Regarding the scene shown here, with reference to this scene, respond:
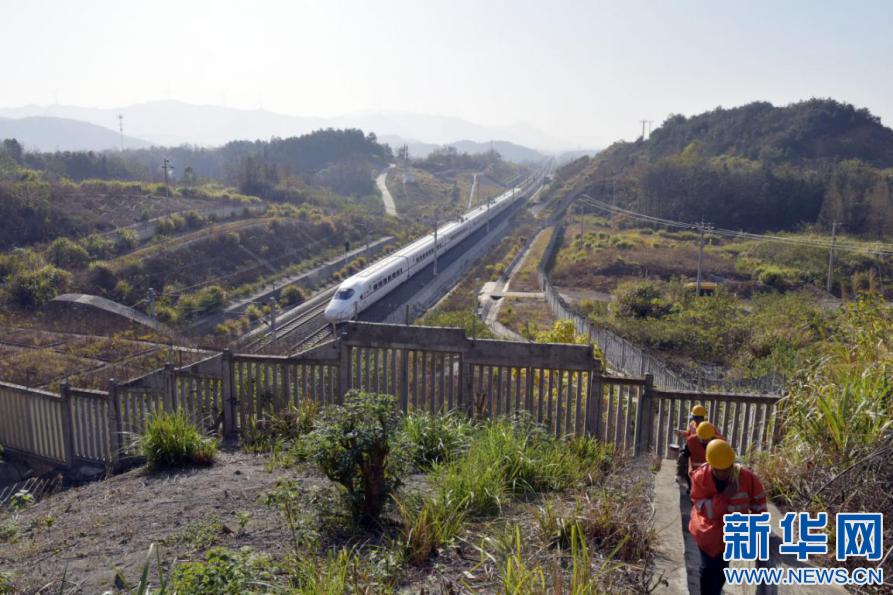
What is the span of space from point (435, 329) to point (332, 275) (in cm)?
2988

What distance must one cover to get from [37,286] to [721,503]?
89.0 feet

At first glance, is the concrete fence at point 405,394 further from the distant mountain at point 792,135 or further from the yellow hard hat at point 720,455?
the distant mountain at point 792,135

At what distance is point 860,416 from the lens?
4.45 metres

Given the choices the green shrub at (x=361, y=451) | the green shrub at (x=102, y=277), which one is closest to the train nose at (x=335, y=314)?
the green shrub at (x=102, y=277)

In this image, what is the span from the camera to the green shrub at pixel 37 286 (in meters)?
23.5

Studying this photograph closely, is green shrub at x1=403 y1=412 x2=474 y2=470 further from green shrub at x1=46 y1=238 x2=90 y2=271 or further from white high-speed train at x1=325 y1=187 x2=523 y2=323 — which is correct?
green shrub at x1=46 y1=238 x2=90 y2=271

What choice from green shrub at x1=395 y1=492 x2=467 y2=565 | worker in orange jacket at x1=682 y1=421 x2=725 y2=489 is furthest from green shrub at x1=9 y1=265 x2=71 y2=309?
worker in orange jacket at x1=682 y1=421 x2=725 y2=489

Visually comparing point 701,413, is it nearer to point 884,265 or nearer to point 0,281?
point 0,281

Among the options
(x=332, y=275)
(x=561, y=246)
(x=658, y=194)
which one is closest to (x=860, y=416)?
(x=332, y=275)

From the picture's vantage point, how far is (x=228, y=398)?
287 inches

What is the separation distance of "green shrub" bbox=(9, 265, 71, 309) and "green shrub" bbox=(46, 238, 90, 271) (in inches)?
85.4

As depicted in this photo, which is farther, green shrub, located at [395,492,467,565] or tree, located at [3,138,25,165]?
tree, located at [3,138,25,165]

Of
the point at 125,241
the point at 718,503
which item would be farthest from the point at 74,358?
the point at 125,241

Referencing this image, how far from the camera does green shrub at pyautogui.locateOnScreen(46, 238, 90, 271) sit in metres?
27.6
